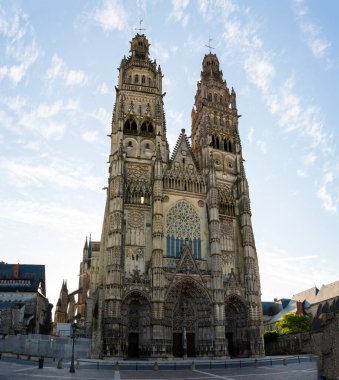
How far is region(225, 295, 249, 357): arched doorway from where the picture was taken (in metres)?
41.5

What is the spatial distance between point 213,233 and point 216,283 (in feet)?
18.9

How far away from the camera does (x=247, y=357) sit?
40.2 meters

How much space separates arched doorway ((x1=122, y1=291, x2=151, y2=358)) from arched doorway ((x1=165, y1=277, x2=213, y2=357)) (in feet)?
7.74

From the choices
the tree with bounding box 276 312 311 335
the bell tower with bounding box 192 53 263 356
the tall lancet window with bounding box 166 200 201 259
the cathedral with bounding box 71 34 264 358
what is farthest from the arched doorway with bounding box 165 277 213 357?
the tree with bounding box 276 312 311 335

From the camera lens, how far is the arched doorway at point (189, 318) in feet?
130

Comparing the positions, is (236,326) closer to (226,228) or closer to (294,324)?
(226,228)

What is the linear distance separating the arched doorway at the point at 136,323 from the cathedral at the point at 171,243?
0.10 m

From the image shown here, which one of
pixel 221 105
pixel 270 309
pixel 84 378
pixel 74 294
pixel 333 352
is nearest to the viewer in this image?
pixel 333 352

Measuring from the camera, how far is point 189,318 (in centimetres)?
4128

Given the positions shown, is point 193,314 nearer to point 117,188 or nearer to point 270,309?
A: point 117,188

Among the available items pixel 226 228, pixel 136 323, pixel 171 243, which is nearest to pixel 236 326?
pixel 226 228

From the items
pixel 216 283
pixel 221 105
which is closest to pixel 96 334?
pixel 216 283

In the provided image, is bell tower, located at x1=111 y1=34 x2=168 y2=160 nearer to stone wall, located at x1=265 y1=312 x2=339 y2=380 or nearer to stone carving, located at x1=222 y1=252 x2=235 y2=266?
stone carving, located at x1=222 y1=252 x2=235 y2=266

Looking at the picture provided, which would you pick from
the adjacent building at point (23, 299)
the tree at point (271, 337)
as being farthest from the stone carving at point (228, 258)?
the adjacent building at point (23, 299)
